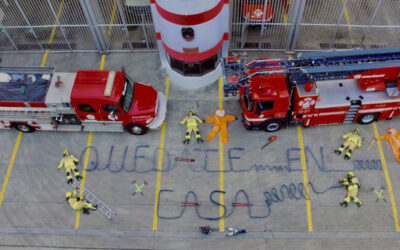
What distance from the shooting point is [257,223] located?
14336 millimetres

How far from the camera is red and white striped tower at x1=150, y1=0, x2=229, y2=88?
14711mm

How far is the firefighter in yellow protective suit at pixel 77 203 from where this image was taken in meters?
14.7

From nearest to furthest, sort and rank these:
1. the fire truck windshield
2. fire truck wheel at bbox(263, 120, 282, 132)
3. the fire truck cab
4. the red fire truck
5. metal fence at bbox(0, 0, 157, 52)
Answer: the fire truck cab
the red fire truck
the fire truck windshield
fire truck wheel at bbox(263, 120, 282, 132)
metal fence at bbox(0, 0, 157, 52)

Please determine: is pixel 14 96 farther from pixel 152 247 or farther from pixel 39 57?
pixel 152 247

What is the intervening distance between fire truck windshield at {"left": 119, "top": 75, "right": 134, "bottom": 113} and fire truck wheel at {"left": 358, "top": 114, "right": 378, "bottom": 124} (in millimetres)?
9984

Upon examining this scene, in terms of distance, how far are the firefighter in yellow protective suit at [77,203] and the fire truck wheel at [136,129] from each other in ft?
11.3

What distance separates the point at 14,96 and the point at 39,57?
15.3 feet

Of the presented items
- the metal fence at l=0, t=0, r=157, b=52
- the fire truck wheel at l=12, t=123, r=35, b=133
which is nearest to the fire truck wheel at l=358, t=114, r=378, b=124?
the metal fence at l=0, t=0, r=157, b=52

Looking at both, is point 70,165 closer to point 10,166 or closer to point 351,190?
point 10,166

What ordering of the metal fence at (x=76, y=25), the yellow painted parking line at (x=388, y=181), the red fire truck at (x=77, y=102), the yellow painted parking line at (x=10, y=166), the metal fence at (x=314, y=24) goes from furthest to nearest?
the metal fence at (x=76, y=25) < the metal fence at (x=314, y=24) < the yellow painted parking line at (x=10, y=166) < the red fire truck at (x=77, y=102) < the yellow painted parking line at (x=388, y=181)

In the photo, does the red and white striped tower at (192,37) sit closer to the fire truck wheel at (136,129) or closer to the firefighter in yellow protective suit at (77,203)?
the fire truck wheel at (136,129)

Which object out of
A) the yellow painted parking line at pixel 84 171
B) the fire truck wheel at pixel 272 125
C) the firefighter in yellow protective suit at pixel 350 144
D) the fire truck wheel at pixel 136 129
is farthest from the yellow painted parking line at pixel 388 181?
the yellow painted parking line at pixel 84 171

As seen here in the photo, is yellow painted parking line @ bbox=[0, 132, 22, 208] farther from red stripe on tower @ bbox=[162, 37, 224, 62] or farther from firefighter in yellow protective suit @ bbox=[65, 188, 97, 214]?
red stripe on tower @ bbox=[162, 37, 224, 62]

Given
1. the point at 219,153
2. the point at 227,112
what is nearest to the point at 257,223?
the point at 219,153
